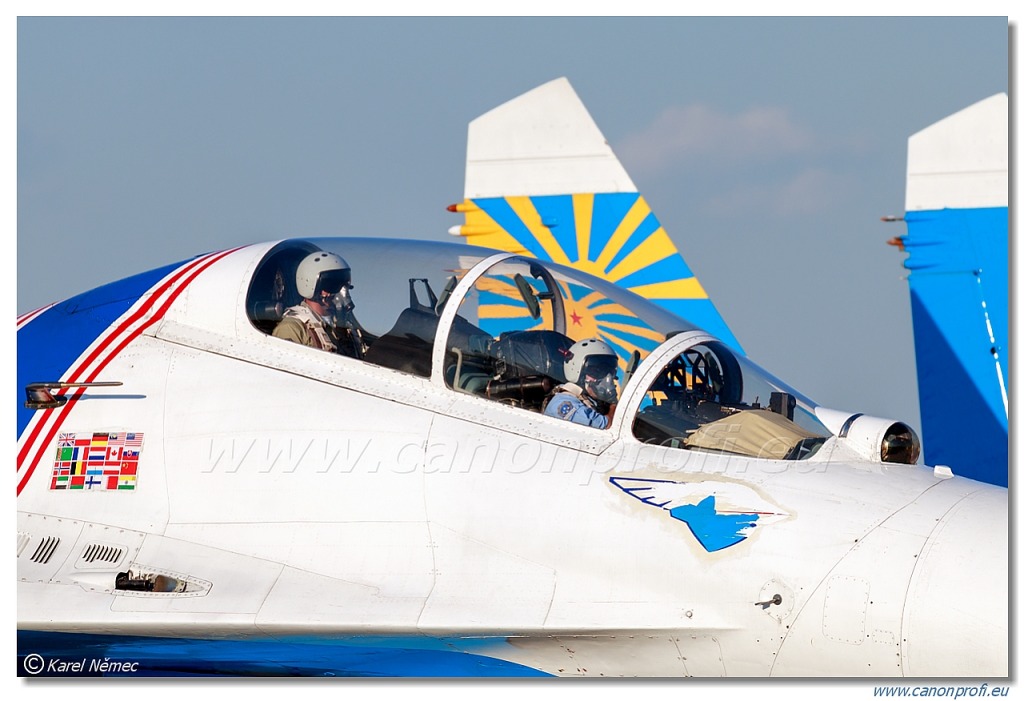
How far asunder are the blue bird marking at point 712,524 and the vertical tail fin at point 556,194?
25.5 ft

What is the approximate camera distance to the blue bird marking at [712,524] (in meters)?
5.07

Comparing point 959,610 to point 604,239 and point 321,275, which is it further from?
point 604,239

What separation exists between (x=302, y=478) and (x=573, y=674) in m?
1.53

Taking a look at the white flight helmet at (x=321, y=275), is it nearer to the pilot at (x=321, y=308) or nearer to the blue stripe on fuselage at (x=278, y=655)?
the pilot at (x=321, y=308)

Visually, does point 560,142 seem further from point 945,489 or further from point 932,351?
point 945,489

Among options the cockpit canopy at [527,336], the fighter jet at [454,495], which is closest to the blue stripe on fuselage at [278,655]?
the fighter jet at [454,495]

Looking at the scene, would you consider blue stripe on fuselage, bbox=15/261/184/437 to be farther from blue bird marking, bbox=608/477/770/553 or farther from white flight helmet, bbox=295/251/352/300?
blue bird marking, bbox=608/477/770/553

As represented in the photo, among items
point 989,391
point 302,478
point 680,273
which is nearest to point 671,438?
point 302,478

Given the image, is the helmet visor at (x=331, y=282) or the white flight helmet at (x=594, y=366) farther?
the helmet visor at (x=331, y=282)

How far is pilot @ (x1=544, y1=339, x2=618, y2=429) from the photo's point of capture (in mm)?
5582

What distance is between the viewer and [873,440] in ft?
18.0
